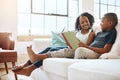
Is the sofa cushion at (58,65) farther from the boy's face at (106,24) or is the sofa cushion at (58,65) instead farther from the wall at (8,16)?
the wall at (8,16)

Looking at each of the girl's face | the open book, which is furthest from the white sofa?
the girl's face

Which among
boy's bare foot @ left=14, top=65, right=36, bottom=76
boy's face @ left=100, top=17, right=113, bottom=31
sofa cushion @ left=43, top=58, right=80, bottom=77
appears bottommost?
boy's bare foot @ left=14, top=65, right=36, bottom=76

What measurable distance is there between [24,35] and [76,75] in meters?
2.88

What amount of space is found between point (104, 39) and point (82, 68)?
0.80 m

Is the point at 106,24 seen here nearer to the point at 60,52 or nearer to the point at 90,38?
the point at 90,38

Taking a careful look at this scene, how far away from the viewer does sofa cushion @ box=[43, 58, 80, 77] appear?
169 centimetres

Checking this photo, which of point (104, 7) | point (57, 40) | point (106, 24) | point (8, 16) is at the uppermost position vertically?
point (104, 7)

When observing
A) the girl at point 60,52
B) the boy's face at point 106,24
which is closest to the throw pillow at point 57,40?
the girl at point 60,52

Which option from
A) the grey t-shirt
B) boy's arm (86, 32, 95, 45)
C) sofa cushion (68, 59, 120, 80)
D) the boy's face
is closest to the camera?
sofa cushion (68, 59, 120, 80)

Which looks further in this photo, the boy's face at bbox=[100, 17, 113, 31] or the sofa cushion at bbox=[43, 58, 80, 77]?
the boy's face at bbox=[100, 17, 113, 31]

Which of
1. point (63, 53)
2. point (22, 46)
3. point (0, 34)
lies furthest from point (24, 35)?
point (63, 53)

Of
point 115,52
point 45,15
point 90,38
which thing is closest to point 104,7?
point 45,15

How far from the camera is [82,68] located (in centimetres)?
143

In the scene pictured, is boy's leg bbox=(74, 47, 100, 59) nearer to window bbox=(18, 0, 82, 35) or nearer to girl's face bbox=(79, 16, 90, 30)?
girl's face bbox=(79, 16, 90, 30)
